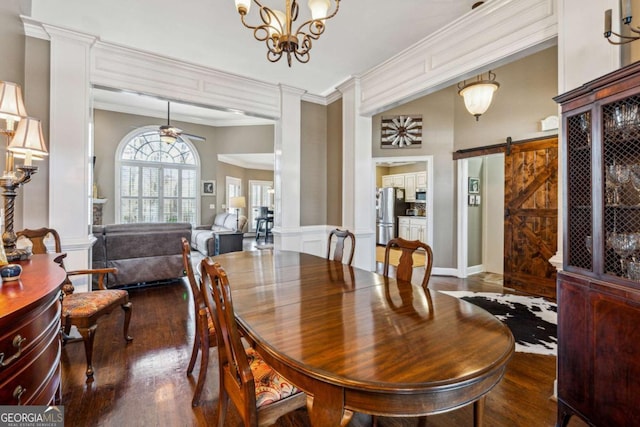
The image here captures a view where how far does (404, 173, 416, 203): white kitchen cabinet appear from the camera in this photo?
310 inches

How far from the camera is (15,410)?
3.29ft

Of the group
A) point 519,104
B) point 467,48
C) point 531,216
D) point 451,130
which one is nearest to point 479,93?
point 467,48

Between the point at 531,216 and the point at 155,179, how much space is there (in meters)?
8.42


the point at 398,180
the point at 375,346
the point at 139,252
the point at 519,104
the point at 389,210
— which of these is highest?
the point at 519,104

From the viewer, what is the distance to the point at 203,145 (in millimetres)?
8203

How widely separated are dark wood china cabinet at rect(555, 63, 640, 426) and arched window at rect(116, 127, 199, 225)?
8.27 metres

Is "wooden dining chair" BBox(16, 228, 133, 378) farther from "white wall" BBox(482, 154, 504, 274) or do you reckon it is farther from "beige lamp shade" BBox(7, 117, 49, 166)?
"white wall" BBox(482, 154, 504, 274)

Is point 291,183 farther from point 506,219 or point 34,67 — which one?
point 506,219

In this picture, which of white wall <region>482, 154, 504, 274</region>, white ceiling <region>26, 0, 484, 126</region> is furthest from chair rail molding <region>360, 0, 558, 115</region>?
white wall <region>482, 154, 504, 274</region>

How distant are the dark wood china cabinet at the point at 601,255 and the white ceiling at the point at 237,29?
64.0 inches

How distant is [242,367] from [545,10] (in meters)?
2.91

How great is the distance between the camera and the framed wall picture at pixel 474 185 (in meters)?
5.07

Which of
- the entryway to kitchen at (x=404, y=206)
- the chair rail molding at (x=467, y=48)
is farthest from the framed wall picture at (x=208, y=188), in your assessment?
the chair rail molding at (x=467, y=48)

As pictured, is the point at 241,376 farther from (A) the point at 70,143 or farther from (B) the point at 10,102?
(A) the point at 70,143
